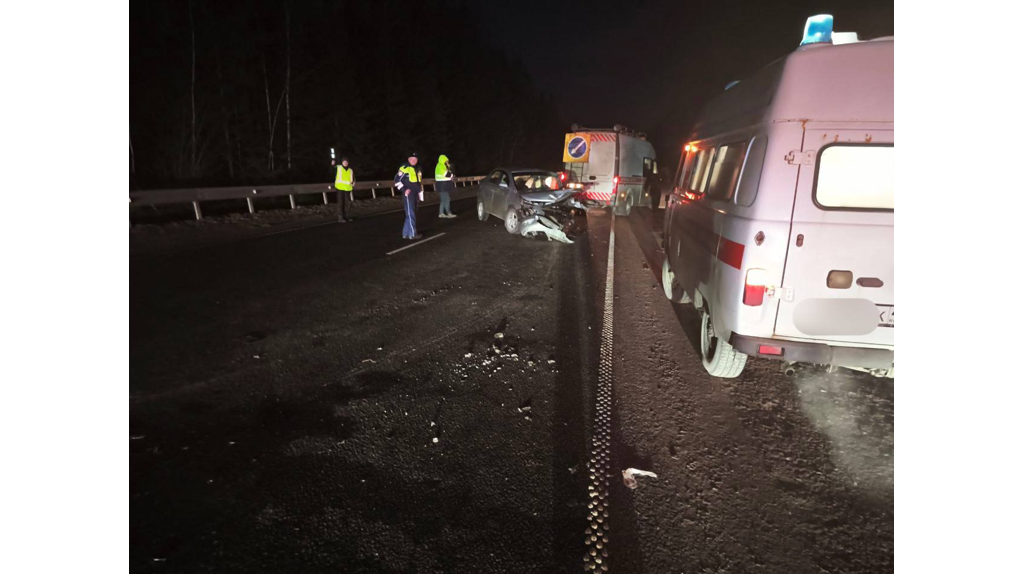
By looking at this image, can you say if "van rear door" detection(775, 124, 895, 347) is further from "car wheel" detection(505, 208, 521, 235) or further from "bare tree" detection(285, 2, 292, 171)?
"bare tree" detection(285, 2, 292, 171)

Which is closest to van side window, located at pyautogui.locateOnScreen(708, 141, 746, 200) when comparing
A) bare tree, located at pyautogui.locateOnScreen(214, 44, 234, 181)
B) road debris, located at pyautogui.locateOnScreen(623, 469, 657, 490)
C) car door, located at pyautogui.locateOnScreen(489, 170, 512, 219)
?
road debris, located at pyautogui.locateOnScreen(623, 469, 657, 490)

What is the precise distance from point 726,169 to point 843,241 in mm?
1365

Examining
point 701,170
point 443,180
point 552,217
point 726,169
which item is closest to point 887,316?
point 726,169

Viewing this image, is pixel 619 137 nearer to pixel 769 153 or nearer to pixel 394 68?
pixel 769 153

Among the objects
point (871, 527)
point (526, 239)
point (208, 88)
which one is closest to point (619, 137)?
point (526, 239)

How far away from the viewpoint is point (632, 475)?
287 centimetres

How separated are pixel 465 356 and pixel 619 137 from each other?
1299 centimetres

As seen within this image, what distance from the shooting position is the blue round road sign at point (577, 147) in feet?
51.8

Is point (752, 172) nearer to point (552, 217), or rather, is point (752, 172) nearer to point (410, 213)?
point (552, 217)

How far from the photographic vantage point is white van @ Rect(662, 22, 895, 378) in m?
3.09

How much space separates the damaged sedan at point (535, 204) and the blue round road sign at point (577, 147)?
4553 mm

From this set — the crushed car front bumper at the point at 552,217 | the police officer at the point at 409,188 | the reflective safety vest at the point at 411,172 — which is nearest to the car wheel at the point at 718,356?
the crushed car front bumper at the point at 552,217

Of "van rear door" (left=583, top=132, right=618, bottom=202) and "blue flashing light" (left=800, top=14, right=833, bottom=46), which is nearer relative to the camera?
"blue flashing light" (left=800, top=14, right=833, bottom=46)

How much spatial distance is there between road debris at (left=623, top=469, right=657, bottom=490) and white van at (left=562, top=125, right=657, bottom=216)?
13537mm
